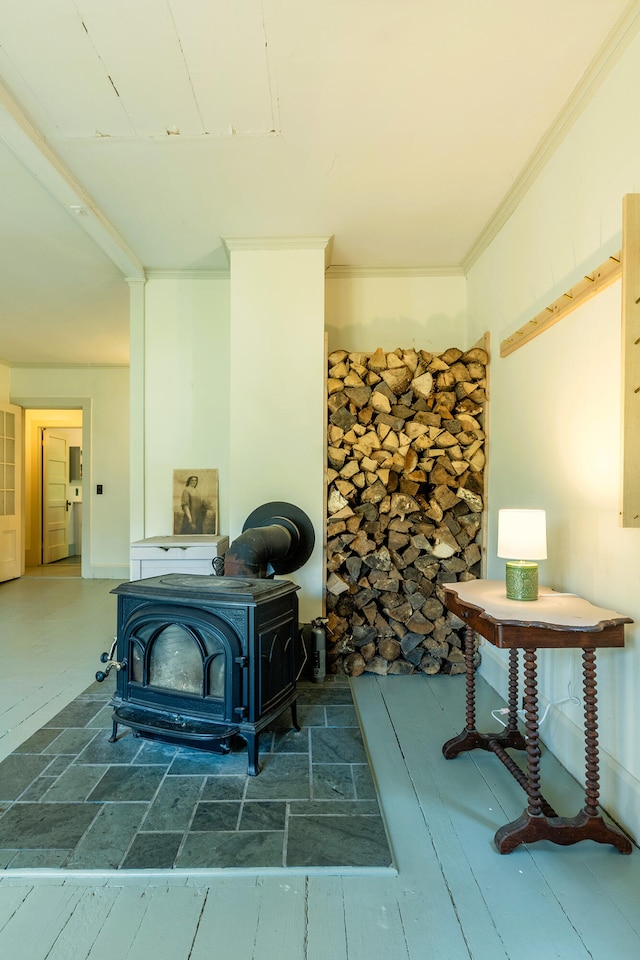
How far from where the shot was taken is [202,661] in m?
2.01

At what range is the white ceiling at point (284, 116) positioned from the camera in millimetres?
1665

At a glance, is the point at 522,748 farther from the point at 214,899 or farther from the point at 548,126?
the point at 548,126

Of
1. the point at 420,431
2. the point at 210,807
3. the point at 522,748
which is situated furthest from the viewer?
the point at 420,431

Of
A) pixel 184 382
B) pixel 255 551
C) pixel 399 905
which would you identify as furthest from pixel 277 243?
pixel 399 905

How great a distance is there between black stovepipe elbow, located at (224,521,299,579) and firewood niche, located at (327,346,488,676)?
499 millimetres

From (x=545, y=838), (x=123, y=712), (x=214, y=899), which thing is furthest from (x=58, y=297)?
(x=545, y=838)

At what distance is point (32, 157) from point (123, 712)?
2.59 meters

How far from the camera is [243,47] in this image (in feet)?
5.77

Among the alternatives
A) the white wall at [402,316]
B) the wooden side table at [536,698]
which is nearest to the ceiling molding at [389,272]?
the white wall at [402,316]

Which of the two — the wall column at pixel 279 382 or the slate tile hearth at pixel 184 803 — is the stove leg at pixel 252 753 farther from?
the wall column at pixel 279 382

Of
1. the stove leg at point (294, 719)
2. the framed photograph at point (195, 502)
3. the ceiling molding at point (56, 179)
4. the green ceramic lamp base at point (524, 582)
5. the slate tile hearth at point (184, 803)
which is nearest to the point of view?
the slate tile hearth at point (184, 803)

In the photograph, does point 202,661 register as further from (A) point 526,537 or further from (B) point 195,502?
(B) point 195,502

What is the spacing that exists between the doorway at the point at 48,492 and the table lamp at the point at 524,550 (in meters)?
6.25

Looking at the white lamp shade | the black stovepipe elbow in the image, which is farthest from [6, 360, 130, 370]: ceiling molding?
the white lamp shade
